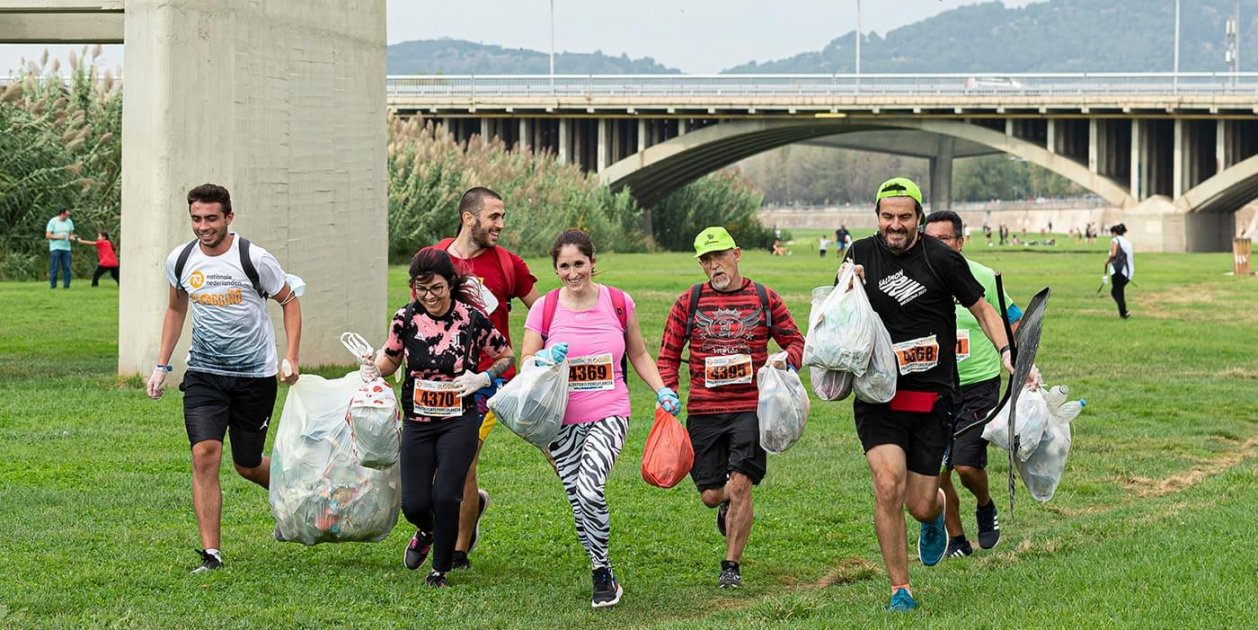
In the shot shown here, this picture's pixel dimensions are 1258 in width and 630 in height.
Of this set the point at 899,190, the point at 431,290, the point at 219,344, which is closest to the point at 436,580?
the point at 431,290

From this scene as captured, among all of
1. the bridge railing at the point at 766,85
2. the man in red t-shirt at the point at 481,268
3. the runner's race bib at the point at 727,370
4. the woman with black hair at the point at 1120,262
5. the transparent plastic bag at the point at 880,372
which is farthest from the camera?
the bridge railing at the point at 766,85

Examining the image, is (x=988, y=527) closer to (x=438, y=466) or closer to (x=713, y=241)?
(x=713, y=241)

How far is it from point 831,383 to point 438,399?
173 centimetres

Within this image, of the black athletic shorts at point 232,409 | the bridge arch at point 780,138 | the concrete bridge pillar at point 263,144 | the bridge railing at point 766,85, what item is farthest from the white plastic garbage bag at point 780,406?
the bridge arch at point 780,138

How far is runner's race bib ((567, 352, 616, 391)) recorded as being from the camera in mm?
7875

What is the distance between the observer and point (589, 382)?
→ 7.89m

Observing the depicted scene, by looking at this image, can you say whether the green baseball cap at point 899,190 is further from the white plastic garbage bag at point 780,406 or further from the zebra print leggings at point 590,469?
the zebra print leggings at point 590,469

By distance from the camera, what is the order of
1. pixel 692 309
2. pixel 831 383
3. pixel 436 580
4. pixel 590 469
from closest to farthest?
1. pixel 831 383
2. pixel 590 469
3. pixel 436 580
4. pixel 692 309

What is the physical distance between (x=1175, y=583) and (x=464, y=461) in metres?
3.10

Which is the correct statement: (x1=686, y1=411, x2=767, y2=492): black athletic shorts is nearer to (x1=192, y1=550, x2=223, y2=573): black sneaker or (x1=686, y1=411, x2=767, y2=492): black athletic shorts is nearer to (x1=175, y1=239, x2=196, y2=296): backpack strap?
(x1=192, y1=550, x2=223, y2=573): black sneaker

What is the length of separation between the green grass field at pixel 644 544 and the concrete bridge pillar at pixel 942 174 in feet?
323

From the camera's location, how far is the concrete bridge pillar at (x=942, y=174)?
11458 cm

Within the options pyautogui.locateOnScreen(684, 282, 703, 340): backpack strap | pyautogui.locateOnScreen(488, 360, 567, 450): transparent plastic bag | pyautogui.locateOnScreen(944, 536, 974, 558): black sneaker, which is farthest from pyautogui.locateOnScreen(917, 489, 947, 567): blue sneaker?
pyautogui.locateOnScreen(488, 360, 567, 450): transparent plastic bag

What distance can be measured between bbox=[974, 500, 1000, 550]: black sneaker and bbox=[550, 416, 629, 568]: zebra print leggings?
2532 mm
